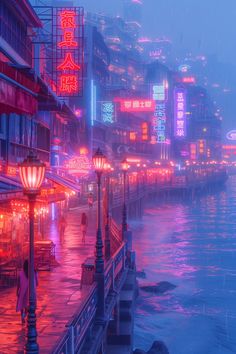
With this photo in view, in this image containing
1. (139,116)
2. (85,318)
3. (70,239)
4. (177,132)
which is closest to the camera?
(85,318)

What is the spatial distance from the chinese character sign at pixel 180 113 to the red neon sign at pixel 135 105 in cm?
3578

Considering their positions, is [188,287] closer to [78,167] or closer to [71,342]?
[78,167]

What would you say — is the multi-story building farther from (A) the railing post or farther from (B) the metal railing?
(A) the railing post

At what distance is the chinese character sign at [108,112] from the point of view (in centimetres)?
7550

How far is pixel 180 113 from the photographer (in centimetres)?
12331

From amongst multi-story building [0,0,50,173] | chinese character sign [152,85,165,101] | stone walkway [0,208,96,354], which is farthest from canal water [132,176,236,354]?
chinese character sign [152,85,165,101]

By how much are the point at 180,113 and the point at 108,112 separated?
164 ft

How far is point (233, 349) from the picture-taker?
26.1 metres

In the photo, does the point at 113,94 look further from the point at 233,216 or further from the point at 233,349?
the point at 233,349

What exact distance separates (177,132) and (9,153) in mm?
99057

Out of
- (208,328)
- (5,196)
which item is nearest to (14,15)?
(5,196)

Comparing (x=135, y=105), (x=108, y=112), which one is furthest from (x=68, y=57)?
(x=135, y=105)

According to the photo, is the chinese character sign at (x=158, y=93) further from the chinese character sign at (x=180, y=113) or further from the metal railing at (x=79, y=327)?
the metal railing at (x=79, y=327)

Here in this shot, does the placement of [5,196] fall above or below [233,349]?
above
